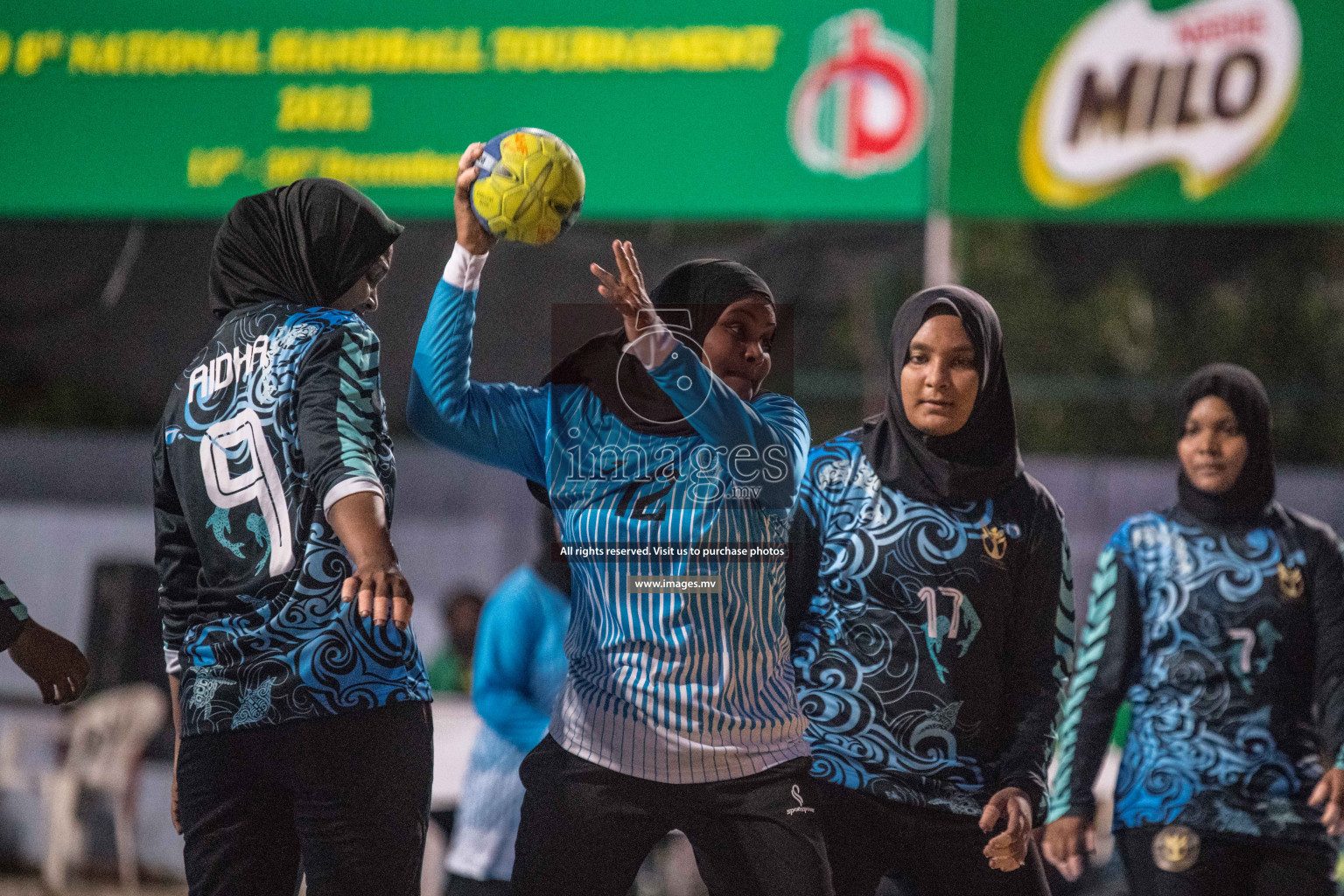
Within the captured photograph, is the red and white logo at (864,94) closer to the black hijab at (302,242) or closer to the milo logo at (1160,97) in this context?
the milo logo at (1160,97)

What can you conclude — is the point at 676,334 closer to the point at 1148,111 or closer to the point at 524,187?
the point at 524,187

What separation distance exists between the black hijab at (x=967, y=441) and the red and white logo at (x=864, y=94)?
2.20 m

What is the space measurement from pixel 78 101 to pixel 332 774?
379 cm

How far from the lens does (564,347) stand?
3.00 m

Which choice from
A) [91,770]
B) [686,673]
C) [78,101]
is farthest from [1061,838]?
[91,770]

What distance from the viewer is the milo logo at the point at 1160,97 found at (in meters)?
4.94

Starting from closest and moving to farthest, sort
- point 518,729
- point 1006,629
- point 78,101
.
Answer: point 1006,629 → point 518,729 → point 78,101

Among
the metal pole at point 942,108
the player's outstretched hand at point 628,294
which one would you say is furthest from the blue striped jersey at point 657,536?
the metal pole at point 942,108

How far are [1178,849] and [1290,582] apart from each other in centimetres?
72

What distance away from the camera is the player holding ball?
8.69 feet

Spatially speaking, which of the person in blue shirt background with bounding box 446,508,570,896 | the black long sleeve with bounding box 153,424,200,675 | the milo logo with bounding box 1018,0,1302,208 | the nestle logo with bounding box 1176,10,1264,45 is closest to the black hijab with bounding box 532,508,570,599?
the person in blue shirt background with bounding box 446,508,570,896

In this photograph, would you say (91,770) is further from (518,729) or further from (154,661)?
(518,729)

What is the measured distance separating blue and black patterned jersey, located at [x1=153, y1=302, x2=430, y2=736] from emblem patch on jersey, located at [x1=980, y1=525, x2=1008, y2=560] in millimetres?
1143

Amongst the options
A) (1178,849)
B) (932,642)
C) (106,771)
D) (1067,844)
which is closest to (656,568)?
(932,642)
